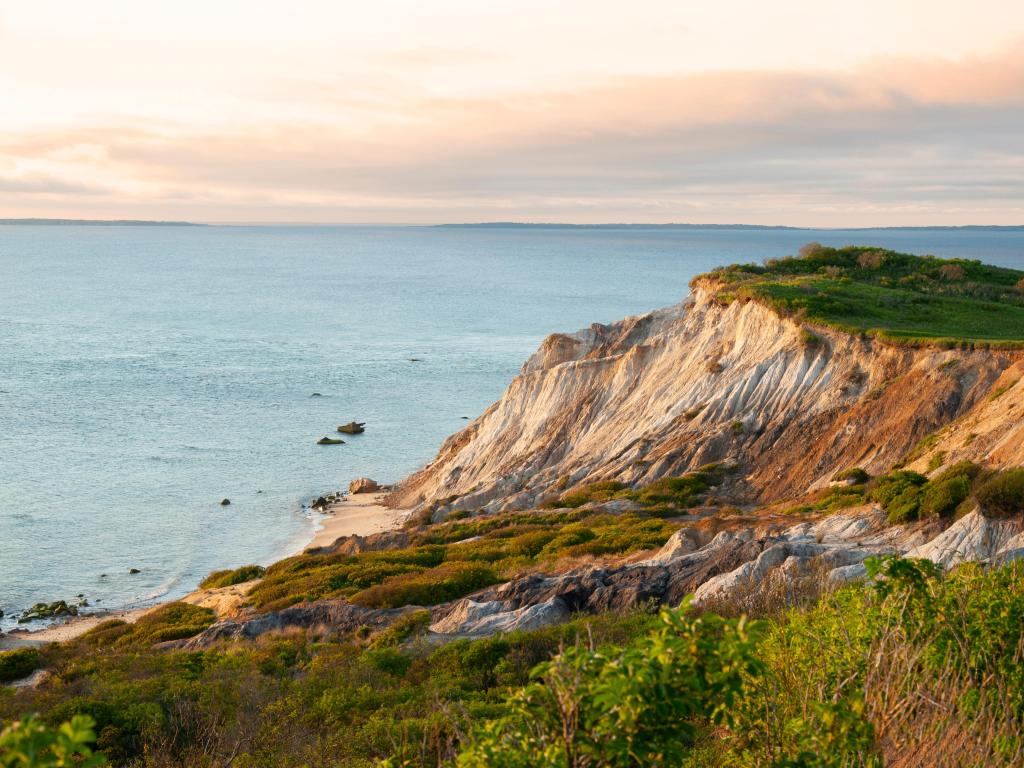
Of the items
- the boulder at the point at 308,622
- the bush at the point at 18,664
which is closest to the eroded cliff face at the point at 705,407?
the boulder at the point at 308,622

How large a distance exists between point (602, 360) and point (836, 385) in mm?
16087

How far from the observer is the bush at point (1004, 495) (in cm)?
2395

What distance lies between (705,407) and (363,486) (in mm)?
25032

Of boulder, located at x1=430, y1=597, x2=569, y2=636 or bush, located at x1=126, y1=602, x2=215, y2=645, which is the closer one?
boulder, located at x1=430, y1=597, x2=569, y2=636

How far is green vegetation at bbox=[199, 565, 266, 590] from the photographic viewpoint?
40.3 metres

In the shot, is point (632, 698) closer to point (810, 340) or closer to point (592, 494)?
point (592, 494)

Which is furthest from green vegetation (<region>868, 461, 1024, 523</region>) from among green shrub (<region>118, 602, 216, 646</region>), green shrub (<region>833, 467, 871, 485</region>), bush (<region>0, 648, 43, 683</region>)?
bush (<region>0, 648, 43, 683</region>)

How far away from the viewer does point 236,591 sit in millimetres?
36875

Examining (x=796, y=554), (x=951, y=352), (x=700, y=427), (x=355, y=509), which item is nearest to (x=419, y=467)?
(x=355, y=509)

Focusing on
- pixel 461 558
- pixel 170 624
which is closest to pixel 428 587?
pixel 461 558

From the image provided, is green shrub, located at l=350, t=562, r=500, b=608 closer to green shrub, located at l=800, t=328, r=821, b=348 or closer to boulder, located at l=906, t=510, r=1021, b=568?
boulder, located at l=906, t=510, r=1021, b=568

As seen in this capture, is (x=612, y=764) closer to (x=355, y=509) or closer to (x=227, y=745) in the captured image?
(x=227, y=745)

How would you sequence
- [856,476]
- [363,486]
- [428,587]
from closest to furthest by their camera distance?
[428,587] → [856,476] → [363,486]

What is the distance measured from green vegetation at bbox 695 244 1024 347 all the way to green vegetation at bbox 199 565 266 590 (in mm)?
28075
